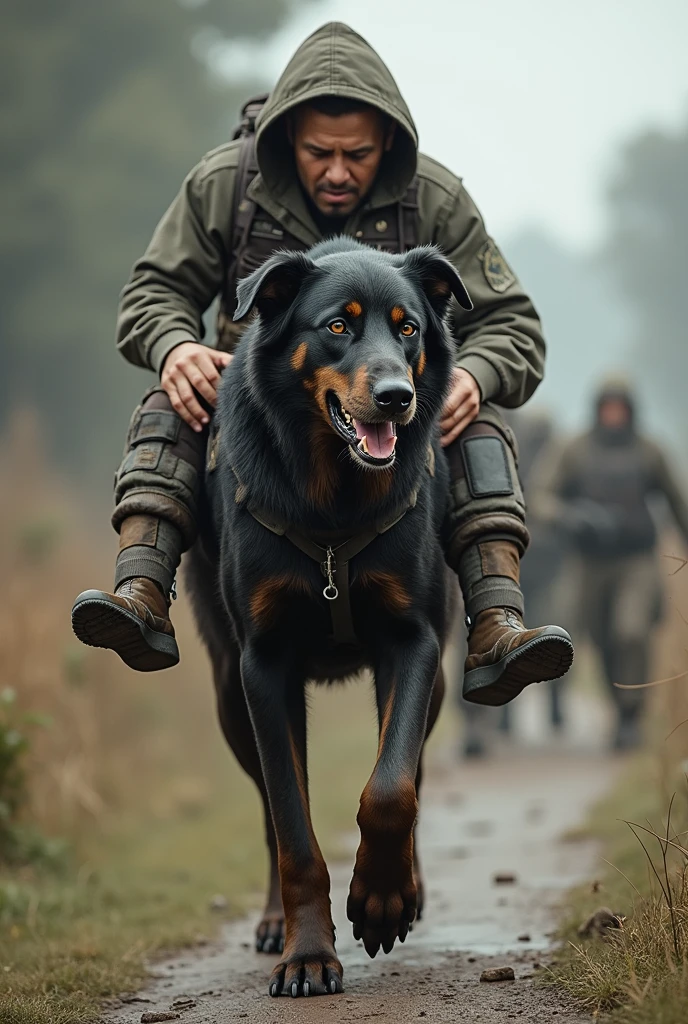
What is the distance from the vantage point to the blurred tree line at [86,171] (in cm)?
2011

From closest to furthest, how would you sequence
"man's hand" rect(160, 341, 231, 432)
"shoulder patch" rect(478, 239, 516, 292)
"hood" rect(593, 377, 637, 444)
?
"man's hand" rect(160, 341, 231, 432) < "shoulder patch" rect(478, 239, 516, 292) < "hood" rect(593, 377, 637, 444)

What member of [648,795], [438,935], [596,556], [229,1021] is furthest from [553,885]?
[596,556]

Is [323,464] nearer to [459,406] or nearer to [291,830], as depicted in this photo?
[459,406]

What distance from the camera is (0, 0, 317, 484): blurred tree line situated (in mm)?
20109

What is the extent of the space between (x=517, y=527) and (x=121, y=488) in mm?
1249

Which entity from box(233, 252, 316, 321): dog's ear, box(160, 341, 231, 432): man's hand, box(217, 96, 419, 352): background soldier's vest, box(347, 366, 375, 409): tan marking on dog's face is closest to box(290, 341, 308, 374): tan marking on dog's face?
box(233, 252, 316, 321): dog's ear

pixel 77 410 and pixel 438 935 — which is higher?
pixel 77 410

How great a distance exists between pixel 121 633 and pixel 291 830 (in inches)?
28.6

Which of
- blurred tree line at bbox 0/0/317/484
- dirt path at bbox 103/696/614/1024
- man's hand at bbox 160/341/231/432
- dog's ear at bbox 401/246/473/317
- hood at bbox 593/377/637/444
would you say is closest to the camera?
dirt path at bbox 103/696/614/1024

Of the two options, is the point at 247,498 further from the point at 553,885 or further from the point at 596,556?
the point at 596,556

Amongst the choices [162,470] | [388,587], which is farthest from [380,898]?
[162,470]

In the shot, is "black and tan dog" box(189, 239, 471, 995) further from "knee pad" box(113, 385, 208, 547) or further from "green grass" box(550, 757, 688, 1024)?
"green grass" box(550, 757, 688, 1024)

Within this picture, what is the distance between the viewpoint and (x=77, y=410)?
73.3 ft

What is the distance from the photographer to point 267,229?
4.58 metres
